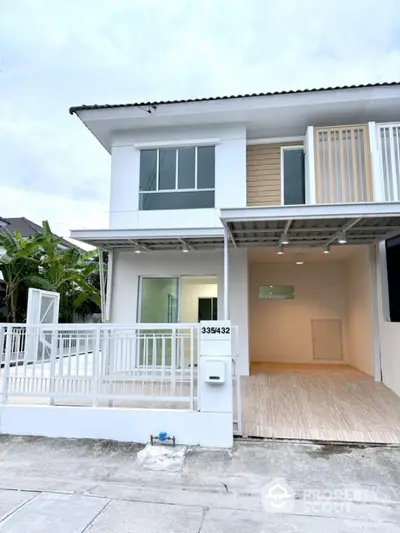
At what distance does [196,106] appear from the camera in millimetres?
8516

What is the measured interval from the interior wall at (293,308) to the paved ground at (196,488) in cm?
658

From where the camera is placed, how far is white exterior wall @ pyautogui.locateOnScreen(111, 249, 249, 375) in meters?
8.68

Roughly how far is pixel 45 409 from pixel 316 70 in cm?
1579

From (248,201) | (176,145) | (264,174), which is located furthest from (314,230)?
(176,145)

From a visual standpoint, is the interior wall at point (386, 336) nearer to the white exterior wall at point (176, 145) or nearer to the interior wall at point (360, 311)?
the interior wall at point (360, 311)

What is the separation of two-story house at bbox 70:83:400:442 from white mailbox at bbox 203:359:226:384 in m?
2.12

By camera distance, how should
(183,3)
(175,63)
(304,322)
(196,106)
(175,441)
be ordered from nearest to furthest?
(175,441), (196,106), (183,3), (304,322), (175,63)

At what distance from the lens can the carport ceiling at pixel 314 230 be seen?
6.47 meters

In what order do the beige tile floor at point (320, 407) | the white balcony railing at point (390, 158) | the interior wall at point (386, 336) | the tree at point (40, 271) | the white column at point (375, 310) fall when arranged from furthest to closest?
the tree at point (40, 271)
the white column at point (375, 310)
the white balcony railing at point (390, 158)
the interior wall at point (386, 336)
the beige tile floor at point (320, 407)

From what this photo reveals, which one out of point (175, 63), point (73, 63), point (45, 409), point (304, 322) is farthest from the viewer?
point (175, 63)

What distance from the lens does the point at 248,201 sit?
902 centimetres

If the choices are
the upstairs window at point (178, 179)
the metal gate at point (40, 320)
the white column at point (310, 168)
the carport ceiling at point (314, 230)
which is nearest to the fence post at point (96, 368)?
the metal gate at point (40, 320)

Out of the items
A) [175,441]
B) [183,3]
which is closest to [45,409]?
[175,441]

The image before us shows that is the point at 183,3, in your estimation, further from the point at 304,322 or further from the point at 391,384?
the point at 391,384
